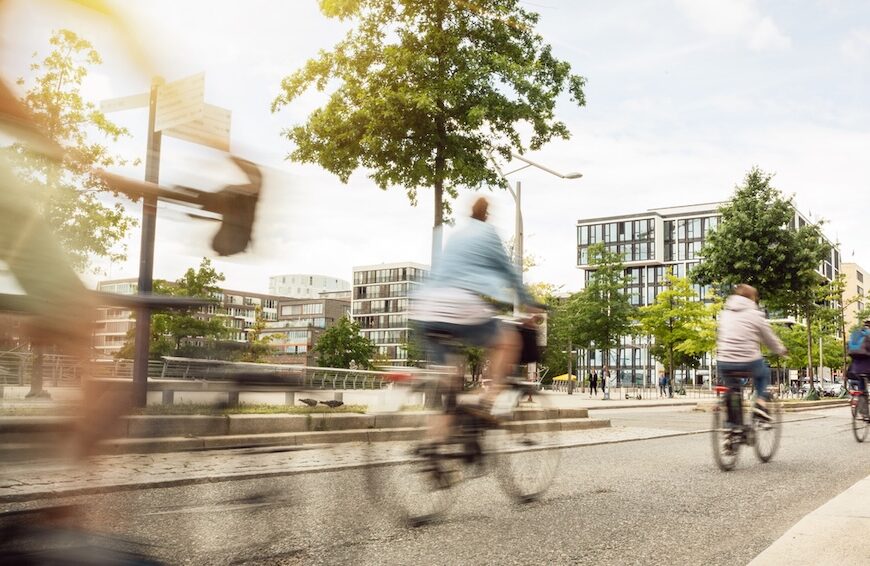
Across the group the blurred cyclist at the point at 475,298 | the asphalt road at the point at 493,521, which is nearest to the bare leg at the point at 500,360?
the blurred cyclist at the point at 475,298

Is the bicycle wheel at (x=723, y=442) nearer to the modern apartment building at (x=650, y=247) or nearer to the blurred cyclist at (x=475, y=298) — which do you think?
the blurred cyclist at (x=475, y=298)

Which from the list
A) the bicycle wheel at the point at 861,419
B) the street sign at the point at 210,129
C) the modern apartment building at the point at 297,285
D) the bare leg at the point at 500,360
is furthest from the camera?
the bicycle wheel at the point at 861,419

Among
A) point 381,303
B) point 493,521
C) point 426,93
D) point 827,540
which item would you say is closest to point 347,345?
point 381,303

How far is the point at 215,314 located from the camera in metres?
1.77

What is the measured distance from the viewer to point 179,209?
5.51 feet

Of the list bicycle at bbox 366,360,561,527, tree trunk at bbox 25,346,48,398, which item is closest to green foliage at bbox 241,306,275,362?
tree trunk at bbox 25,346,48,398

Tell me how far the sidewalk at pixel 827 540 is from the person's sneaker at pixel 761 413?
2754 mm

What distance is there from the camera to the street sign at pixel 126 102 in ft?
4.88

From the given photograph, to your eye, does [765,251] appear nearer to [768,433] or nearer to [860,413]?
[860,413]

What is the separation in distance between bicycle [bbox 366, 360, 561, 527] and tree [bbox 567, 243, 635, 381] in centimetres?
4002

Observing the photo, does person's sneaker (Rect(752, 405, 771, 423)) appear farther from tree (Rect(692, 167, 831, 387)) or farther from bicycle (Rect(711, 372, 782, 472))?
tree (Rect(692, 167, 831, 387))

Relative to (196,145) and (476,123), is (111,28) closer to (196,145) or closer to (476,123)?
(196,145)

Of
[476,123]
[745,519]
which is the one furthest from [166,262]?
[476,123]

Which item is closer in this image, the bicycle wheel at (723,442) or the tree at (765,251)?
the bicycle wheel at (723,442)
